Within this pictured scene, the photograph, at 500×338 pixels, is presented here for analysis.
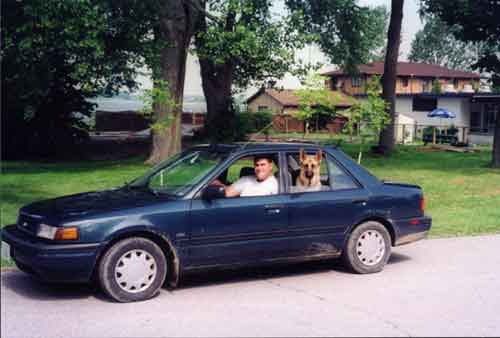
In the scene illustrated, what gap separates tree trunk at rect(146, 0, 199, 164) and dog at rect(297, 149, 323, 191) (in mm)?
12457

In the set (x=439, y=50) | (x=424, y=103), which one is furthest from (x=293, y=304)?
(x=439, y=50)

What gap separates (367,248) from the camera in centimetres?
812

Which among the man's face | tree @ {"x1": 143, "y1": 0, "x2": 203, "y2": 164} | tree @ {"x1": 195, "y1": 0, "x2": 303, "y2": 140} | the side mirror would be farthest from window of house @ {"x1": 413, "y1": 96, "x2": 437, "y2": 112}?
the side mirror

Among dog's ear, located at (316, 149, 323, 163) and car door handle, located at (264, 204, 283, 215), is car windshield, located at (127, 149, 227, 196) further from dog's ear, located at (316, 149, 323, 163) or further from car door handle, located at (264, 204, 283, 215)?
dog's ear, located at (316, 149, 323, 163)

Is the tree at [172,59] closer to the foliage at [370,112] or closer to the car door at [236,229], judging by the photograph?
the foliage at [370,112]

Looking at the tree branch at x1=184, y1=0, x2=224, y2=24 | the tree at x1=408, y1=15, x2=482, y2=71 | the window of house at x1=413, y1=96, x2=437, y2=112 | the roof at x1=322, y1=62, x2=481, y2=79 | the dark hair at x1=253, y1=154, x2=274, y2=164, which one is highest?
the tree at x1=408, y1=15, x2=482, y2=71

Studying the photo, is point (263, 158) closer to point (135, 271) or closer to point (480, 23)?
point (135, 271)

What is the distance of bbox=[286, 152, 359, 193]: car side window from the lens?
786cm

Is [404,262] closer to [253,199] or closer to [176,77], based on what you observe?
[253,199]

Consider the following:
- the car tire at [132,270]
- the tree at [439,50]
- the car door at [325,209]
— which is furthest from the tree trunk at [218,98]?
the tree at [439,50]

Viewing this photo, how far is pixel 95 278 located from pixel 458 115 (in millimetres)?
50011

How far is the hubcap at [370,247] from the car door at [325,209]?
0.28 metres

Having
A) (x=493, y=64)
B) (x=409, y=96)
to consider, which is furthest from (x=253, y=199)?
(x=409, y=96)

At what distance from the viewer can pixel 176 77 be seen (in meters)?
21.4
